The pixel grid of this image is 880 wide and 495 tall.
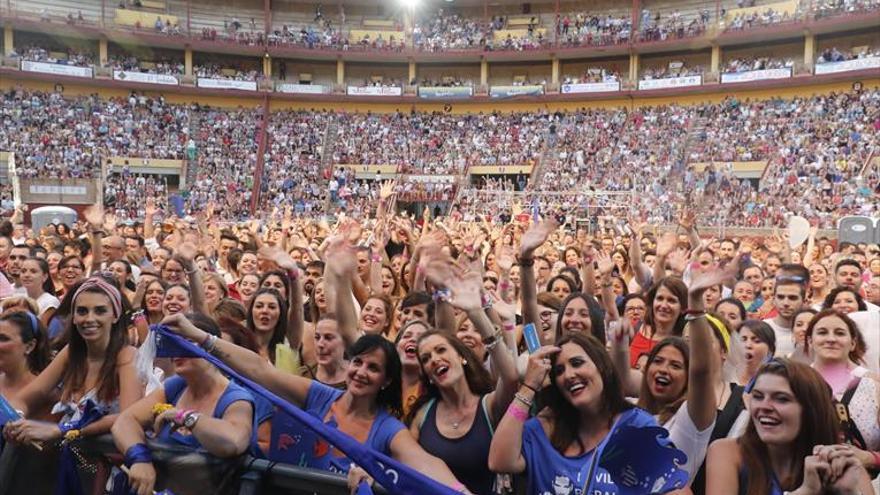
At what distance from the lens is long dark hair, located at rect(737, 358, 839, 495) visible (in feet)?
8.38

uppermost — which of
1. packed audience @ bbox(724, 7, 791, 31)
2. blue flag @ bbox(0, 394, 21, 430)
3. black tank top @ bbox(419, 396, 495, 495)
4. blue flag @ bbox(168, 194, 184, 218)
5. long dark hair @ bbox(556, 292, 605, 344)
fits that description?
packed audience @ bbox(724, 7, 791, 31)

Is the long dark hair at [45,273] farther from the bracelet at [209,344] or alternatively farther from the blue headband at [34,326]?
the bracelet at [209,344]

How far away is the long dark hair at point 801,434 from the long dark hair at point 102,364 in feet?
8.55

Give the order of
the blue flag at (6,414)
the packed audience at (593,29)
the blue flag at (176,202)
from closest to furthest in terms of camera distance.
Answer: the blue flag at (6,414) < the blue flag at (176,202) < the packed audience at (593,29)

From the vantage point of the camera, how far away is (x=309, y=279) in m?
7.16

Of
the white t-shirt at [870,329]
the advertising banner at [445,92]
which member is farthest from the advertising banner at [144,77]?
the white t-shirt at [870,329]

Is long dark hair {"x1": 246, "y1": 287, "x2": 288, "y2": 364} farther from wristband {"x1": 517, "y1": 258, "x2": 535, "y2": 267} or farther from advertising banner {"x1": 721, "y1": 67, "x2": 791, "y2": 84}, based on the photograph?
advertising banner {"x1": 721, "y1": 67, "x2": 791, "y2": 84}

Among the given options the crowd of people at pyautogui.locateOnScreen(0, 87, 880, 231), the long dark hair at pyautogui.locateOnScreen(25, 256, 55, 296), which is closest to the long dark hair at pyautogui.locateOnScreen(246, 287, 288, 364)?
the long dark hair at pyautogui.locateOnScreen(25, 256, 55, 296)

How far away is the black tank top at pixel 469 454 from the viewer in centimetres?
303

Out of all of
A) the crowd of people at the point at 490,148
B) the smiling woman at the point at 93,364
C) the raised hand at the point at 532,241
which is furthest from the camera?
the crowd of people at the point at 490,148

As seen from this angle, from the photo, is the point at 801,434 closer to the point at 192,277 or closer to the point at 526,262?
the point at 526,262

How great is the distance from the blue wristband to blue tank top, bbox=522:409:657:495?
1376 millimetres

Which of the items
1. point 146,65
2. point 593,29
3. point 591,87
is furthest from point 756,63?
point 146,65

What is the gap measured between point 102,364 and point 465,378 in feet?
5.45
